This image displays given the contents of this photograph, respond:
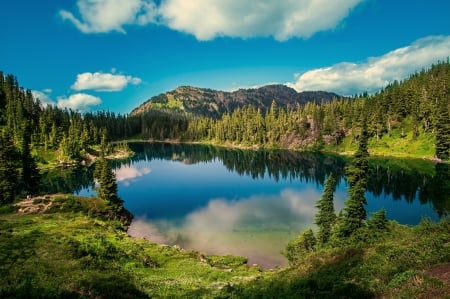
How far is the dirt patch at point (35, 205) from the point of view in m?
61.9

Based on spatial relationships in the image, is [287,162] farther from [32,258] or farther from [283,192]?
[32,258]

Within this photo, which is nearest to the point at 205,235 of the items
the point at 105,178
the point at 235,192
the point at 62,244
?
the point at 105,178

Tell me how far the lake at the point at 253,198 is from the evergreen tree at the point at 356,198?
12286mm

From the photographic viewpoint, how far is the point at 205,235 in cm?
6281

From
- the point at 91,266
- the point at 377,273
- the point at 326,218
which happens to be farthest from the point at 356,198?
the point at 91,266

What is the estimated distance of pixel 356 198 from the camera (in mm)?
43281

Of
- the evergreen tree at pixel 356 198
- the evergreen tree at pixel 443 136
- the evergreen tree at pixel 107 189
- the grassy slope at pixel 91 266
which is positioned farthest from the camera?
the evergreen tree at pixel 443 136

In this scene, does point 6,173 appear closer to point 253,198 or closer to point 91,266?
point 91,266

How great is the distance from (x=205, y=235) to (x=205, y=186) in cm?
5781

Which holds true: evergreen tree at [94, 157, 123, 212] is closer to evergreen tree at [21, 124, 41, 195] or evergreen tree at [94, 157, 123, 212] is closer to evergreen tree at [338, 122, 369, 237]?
evergreen tree at [21, 124, 41, 195]

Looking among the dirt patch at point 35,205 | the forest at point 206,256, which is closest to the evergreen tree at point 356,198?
the forest at point 206,256

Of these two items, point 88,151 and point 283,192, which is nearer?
point 283,192

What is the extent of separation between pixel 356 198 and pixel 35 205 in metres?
60.8

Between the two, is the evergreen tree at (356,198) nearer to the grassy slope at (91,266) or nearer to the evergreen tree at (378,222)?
the evergreen tree at (378,222)
